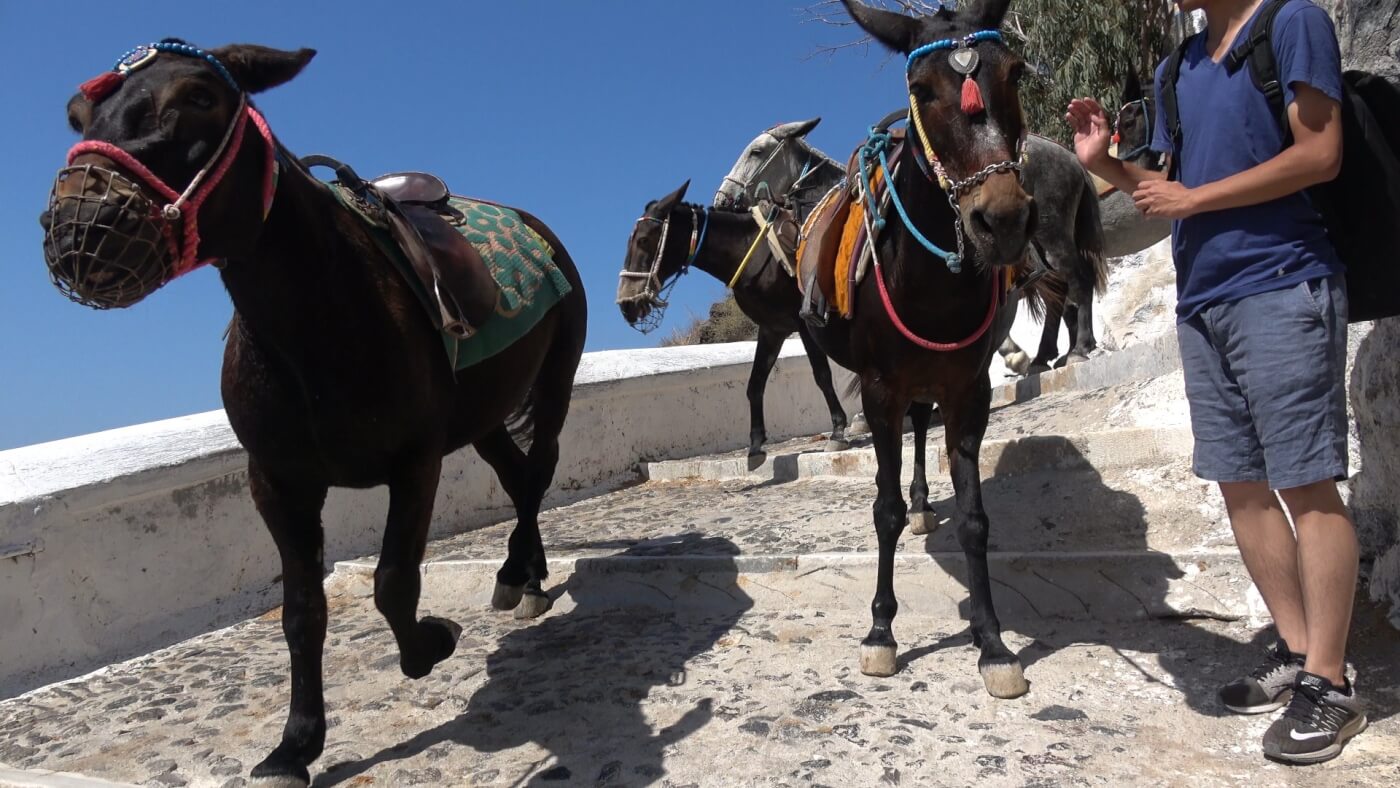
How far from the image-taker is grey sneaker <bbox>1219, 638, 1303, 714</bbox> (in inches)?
112

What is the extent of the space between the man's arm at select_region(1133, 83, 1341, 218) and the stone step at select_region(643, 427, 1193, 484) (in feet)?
7.23

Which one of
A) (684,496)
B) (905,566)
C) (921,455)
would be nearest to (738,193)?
(684,496)

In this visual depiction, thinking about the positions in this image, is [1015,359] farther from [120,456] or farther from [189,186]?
[189,186]

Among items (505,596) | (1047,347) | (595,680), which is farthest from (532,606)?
(1047,347)

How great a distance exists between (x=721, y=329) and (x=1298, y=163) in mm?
17853

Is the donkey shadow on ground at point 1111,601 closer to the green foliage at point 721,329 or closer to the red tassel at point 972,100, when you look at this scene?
the red tassel at point 972,100

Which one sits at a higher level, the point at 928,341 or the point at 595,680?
the point at 928,341

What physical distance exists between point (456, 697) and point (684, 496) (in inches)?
147

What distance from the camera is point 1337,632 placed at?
258 centimetres

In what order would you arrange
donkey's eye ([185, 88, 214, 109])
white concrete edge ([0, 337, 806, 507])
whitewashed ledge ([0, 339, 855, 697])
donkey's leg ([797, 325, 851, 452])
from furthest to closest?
1. donkey's leg ([797, 325, 851, 452])
2. white concrete edge ([0, 337, 806, 507])
3. whitewashed ledge ([0, 339, 855, 697])
4. donkey's eye ([185, 88, 214, 109])

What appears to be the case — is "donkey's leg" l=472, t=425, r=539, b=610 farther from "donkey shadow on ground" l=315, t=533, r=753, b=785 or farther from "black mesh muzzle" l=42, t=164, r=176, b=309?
"black mesh muzzle" l=42, t=164, r=176, b=309

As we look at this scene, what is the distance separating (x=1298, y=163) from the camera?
2479 millimetres

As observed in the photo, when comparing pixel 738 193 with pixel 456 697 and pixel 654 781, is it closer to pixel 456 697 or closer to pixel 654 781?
pixel 456 697

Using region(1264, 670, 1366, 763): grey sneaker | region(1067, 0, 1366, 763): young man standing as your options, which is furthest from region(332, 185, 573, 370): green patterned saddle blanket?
region(1264, 670, 1366, 763): grey sneaker
